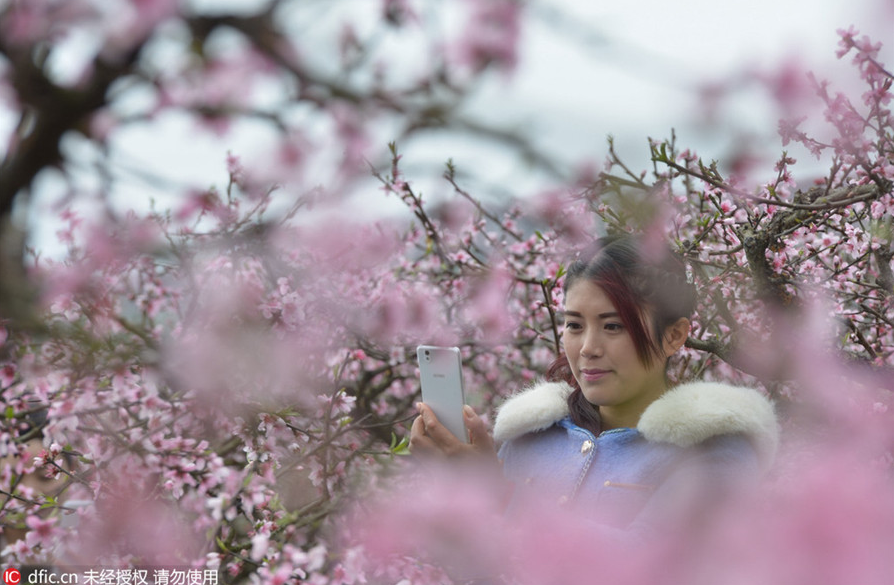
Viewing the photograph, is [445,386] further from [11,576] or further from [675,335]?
[11,576]

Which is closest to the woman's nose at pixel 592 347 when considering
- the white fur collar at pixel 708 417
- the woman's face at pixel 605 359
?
the woman's face at pixel 605 359

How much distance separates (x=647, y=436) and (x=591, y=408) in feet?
0.78

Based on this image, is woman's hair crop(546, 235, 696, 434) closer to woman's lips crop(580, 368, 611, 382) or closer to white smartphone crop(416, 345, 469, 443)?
woman's lips crop(580, 368, 611, 382)

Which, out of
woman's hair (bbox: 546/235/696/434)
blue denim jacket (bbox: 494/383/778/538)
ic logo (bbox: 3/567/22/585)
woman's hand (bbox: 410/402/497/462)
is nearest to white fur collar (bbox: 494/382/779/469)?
blue denim jacket (bbox: 494/383/778/538)

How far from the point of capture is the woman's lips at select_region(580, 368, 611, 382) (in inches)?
61.8

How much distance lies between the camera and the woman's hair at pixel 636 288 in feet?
5.17

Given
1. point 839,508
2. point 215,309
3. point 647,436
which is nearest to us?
point 839,508

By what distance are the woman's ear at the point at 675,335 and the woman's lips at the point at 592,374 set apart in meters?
0.17

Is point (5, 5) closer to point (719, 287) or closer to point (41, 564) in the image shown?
point (41, 564)

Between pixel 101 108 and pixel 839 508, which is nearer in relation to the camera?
pixel 839 508

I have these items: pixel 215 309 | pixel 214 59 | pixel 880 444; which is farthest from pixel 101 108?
pixel 880 444

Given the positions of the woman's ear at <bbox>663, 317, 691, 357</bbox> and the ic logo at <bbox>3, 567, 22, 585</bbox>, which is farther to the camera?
the ic logo at <bbox>3, 567, 22, 585</bbox>

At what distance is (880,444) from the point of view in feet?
9.44

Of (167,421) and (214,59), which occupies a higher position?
(214,59)
